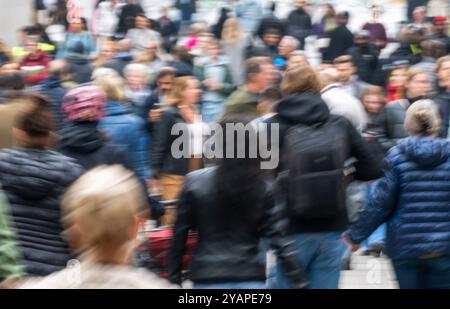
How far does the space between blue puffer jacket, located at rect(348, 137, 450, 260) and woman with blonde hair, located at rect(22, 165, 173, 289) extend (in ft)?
11.4

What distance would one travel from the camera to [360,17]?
65.6 feet

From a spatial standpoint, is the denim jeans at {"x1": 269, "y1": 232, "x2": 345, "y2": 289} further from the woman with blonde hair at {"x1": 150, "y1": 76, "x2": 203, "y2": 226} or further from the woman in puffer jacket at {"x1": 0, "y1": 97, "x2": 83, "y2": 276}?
the woman with blonde hair at {"x1": 150, "y1": 76, "x2": 203, "y2": 226}

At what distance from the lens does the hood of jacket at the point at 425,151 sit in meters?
6.91

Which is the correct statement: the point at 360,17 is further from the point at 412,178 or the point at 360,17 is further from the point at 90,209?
the point at 90,209

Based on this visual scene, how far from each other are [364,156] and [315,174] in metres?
0.43

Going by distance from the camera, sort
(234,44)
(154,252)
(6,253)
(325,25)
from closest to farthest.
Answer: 1. (6,253)
2. (154,252)
3. (234,44)
4. (325,25)

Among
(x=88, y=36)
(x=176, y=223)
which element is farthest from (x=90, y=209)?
(x=88, y=36)

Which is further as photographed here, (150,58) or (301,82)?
(150,58)

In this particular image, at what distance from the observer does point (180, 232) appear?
19.1 feet

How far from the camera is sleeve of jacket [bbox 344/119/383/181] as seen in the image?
710cm

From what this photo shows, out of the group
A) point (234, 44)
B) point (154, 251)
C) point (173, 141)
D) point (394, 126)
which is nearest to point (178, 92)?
point (173, 141)

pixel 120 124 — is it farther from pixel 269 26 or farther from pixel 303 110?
pixel 269 26

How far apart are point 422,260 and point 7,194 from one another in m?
2.66
